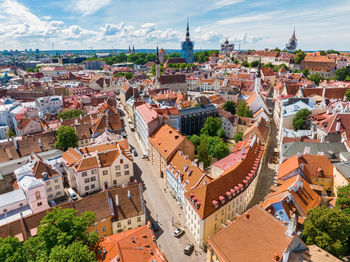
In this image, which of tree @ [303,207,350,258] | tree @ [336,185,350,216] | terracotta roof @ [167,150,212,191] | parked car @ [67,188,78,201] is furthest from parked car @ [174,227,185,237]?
tree @ [336,185,350,216]

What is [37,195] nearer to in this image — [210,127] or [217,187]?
[217,187]

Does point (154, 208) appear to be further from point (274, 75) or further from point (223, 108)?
point (274, 75)

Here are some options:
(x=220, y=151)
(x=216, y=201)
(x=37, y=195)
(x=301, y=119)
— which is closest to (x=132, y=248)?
(x=216, y=201)

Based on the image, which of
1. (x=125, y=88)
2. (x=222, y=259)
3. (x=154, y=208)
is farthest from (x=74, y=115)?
(x=222, y=259)

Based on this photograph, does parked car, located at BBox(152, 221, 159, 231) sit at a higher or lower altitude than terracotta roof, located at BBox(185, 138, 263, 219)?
lower

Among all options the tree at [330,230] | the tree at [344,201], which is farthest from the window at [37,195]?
the tree at [344,201]

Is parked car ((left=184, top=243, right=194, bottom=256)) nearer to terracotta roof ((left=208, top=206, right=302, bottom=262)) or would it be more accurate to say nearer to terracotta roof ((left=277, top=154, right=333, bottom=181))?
terracotta roof ((left=208, top=206, right=302, bottom=262))
